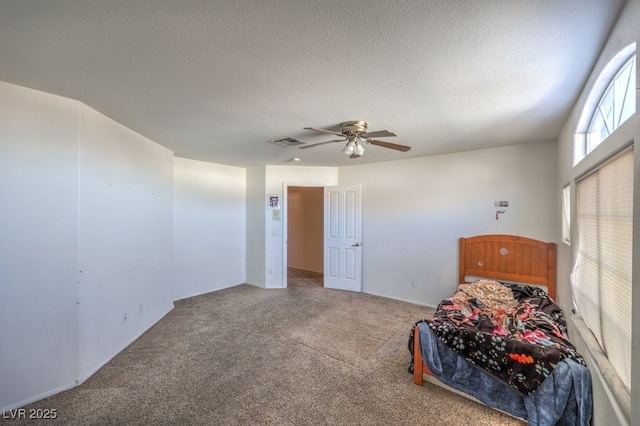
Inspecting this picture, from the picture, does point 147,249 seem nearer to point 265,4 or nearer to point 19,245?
point 19,245

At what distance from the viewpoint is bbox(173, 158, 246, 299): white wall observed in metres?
4.57

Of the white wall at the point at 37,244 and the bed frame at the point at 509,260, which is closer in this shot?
the white wall at the point at 37,244

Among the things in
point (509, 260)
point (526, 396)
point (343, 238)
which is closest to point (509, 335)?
point (526, 396)

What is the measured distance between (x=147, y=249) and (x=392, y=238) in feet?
12.3

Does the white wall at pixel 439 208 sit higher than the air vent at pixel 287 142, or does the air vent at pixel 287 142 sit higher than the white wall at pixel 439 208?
the air vent at pixel 287 142

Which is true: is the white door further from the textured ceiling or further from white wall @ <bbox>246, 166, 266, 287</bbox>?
the textured ceiling

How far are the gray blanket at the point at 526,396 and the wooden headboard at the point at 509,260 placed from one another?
2053 mm

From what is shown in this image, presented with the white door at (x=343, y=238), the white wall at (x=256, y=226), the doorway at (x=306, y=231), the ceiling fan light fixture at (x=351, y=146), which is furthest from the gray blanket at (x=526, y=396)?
the doorway at (x=306, y=231)

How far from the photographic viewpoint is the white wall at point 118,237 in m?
2.42

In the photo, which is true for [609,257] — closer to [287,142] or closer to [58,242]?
[287,142]

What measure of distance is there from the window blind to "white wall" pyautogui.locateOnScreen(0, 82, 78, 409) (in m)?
3.72

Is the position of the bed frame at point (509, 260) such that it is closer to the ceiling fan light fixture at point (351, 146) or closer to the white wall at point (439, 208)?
the white wall at point (439, 208)

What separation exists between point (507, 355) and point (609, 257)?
37.5 inches

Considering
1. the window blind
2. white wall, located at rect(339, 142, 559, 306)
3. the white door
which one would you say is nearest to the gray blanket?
the window blind
